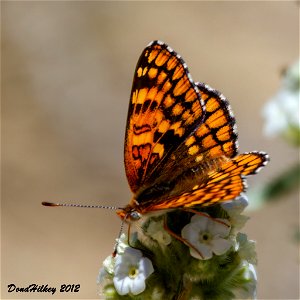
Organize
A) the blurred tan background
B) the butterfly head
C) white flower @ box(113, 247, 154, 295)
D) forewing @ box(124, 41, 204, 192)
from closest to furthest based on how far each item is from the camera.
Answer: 1. white flower @ box(113, 247, 154, 295)
2. the butterfly head
3. forewing @ box(124, 41, 204, 192)
4. the blurred tan background

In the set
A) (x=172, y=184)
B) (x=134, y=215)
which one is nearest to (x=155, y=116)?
(x=172, y=184)

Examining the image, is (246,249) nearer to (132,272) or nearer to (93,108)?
(132,272)

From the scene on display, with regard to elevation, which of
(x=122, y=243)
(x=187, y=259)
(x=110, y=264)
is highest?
(x=187, y=259)

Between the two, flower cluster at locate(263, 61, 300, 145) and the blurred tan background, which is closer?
flower cluster at locate(263, 61, 300, 145)

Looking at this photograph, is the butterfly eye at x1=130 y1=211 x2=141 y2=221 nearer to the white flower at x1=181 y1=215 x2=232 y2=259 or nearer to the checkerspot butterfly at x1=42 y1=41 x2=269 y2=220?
the checkerspot butterfly at x1=42 y1=41 x2=269 y2=220

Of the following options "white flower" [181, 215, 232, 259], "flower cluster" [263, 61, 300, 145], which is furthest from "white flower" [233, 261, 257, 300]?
"flower cluster" [263, 61, 300, 145]

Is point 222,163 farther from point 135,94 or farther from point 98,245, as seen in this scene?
point 98,245

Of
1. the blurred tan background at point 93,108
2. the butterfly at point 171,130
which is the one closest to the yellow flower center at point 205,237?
the butterfly at point 171,130
